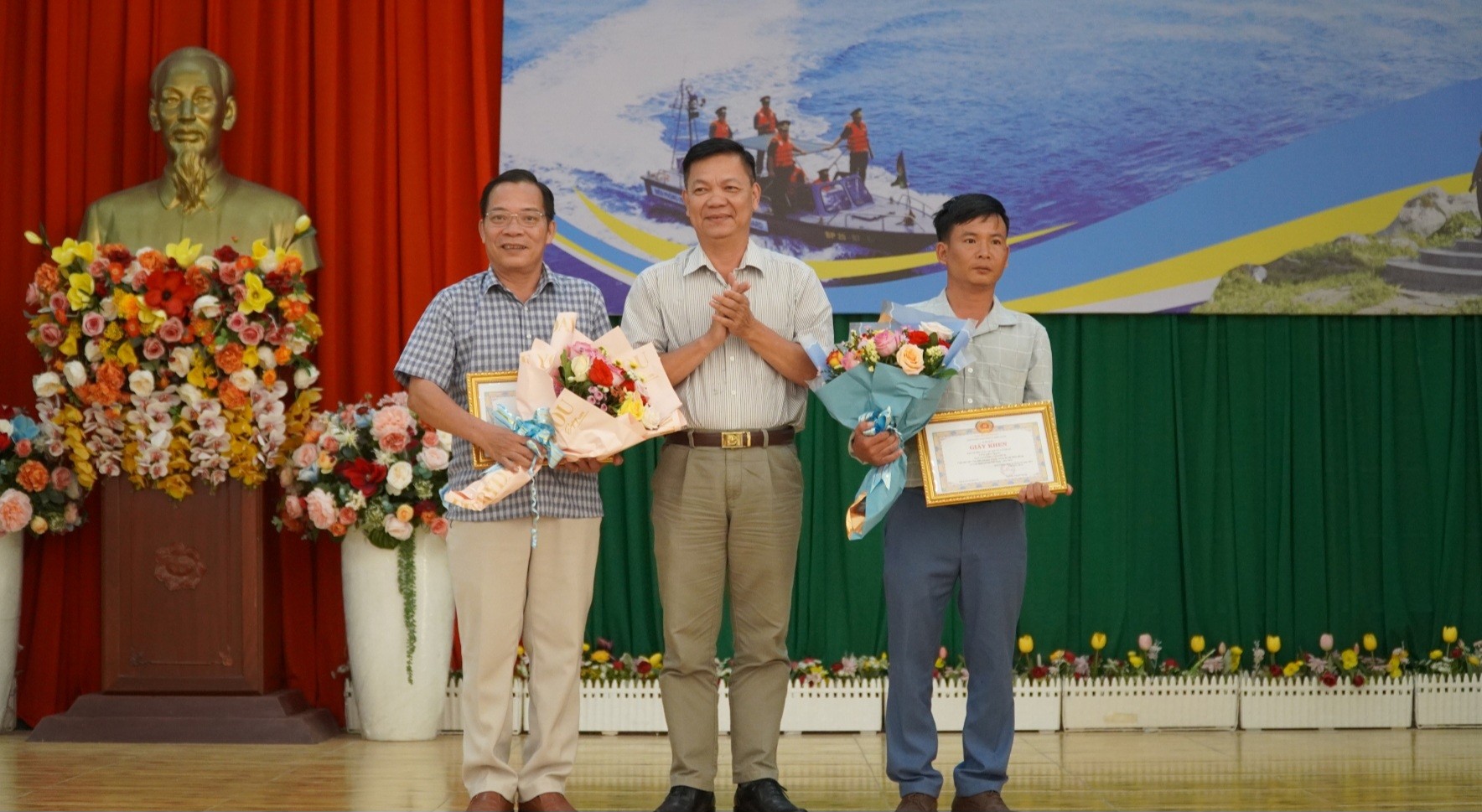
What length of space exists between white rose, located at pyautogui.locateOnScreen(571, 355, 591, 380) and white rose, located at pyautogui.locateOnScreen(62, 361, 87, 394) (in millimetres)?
2338

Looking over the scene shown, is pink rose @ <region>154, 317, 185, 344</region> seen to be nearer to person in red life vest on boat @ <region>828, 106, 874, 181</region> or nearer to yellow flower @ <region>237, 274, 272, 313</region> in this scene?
yellow flower @ <region>237, 274, 272, 313</region>

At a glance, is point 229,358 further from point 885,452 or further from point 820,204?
point 885,452

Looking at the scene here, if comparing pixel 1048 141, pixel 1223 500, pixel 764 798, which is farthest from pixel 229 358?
pixel 1223 500

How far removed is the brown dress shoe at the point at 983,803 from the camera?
10.4 ft

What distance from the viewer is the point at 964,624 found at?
10.6 feet

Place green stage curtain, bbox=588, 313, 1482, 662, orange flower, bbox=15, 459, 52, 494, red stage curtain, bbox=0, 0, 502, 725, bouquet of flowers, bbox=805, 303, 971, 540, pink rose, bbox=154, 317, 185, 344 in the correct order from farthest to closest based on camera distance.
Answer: green stage curtain, bbox=588, 313, 1482, 662
red stage curtain, bbox=0, 0, 502, 725
orange flower, bbox=15, 459, 52, 494
pink rose, bbox=154, 317, 185, 344
bouquet of flowers, bbox=805, 303, 971, 540

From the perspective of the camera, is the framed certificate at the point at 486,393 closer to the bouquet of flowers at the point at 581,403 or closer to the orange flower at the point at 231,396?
the bouquet of flowers at the point at 581,403

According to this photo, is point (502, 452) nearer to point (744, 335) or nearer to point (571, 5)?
point (744, 335)

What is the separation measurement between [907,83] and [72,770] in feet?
11.5

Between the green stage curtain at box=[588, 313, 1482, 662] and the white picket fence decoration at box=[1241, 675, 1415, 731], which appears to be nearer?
the white picket fence decoration at box=[1241, 675, 1415, 731]

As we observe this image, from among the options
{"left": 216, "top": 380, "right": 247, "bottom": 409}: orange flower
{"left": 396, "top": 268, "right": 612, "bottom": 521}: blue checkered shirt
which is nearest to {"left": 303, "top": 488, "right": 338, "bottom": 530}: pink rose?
{"left": 216, "top": 380, "right": 247, "bottom": 409}: orange flower

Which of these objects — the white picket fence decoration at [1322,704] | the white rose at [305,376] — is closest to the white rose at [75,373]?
the white rose at [305,376]

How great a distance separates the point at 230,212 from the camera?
4.80 metres

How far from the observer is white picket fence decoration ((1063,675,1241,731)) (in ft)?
16.3
